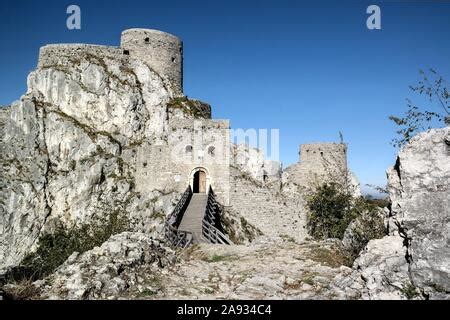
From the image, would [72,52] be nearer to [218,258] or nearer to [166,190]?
[166,190]

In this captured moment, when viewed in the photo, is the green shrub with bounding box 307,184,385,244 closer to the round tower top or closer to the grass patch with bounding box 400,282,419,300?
the grass patch with bounding box 400,282,419,300

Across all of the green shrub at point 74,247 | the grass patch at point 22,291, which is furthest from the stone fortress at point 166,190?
the green shrub at point 74,247

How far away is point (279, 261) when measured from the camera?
11359 millimetres

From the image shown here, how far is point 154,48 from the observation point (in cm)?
3422

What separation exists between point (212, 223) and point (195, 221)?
1.25 m

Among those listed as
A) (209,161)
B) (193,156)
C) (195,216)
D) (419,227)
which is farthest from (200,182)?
(419,227)

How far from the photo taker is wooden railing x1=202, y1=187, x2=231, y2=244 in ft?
57.9

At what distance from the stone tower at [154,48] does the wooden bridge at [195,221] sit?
1197cm

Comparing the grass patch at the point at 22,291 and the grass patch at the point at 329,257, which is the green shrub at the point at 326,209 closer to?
the grass patch at the point at 329,257

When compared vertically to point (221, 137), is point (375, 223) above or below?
below

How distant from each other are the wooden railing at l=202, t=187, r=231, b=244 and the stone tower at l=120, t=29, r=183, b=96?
1236 cm
